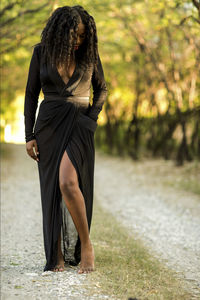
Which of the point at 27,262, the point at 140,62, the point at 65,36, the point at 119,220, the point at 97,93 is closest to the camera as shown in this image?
the point at 65,36

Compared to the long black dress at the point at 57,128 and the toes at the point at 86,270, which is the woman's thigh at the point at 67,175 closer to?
the long black dress at the point at 57,128

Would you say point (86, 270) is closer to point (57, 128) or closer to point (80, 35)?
point (57, 128)

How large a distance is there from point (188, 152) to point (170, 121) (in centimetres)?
103

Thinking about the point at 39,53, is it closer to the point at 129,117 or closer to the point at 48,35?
the point at 48,35

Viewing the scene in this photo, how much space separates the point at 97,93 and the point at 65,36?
0.62 m

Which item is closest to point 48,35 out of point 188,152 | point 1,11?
point 1,11

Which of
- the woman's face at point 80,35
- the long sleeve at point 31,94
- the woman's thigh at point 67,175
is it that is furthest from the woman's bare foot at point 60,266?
the woman's face at point 80,35

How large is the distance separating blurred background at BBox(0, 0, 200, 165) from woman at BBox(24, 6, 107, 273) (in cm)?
537

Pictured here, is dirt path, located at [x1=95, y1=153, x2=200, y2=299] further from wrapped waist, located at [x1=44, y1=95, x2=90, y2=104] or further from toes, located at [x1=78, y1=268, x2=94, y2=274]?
wrapped waist, located at [x1=44, y1=95, x2=90, y2=104]

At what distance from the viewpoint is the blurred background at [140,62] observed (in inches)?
455

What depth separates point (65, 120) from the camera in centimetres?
397

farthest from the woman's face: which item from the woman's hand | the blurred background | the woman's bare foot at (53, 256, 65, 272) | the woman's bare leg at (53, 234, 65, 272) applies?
the blurred background

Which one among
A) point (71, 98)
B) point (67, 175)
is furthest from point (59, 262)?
point (71, 98)

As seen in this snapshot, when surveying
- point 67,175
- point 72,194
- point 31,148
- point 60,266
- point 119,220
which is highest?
point 31,148
